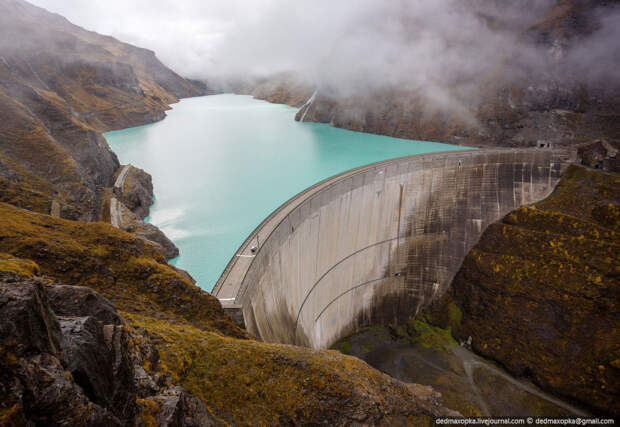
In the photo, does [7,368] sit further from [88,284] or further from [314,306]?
[314,306]

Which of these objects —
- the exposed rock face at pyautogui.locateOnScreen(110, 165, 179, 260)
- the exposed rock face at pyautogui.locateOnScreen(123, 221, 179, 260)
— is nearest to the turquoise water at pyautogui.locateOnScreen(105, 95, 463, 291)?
the exposed rock face at pyautogui.locateOnScreen(123, 221, 179, 260)

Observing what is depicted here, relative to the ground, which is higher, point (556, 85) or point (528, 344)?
point (556, 85)

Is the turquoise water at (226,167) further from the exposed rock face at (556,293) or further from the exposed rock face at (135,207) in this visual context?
the exposed rock face at (556,293)

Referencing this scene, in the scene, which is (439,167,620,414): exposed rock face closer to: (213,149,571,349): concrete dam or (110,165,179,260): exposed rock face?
(213,149,571,349): concrete dam

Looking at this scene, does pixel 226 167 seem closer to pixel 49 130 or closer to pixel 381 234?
pixel 49 130

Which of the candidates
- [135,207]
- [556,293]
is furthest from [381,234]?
[135,207]

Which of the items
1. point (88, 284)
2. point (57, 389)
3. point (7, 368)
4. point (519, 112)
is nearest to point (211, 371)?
point (88, 284)
